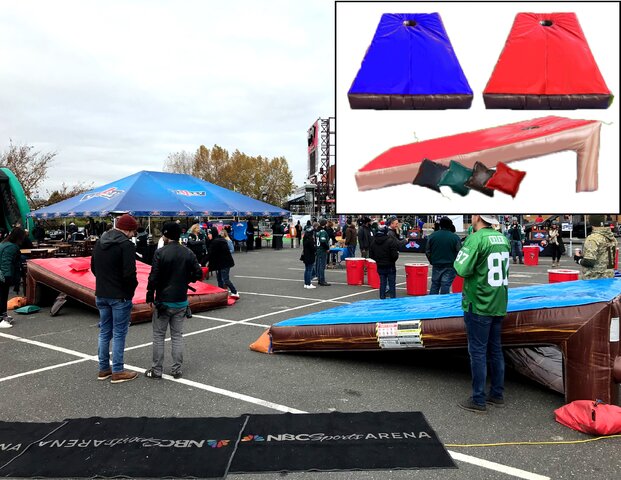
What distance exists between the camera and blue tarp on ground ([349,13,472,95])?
5.10 metres

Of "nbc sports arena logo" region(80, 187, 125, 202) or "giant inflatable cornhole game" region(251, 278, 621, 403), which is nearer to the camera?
"giant inflatable cornhole game" region(251, 278, 621, 403)

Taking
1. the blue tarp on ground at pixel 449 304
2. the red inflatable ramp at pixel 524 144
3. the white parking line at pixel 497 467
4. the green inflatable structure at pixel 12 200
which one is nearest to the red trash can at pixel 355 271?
the blue tarp on ground at pixel 449 304

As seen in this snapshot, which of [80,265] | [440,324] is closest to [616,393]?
[440,324]

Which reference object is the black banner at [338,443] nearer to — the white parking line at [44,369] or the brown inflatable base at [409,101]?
the white parking line at [44,369]

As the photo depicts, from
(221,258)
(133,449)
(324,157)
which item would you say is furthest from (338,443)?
(324,157)

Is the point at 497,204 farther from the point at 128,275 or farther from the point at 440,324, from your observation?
the point at 128,275

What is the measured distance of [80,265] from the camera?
346 inches

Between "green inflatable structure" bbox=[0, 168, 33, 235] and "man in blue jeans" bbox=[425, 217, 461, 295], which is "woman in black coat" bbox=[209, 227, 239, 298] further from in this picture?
"green inflatable structure" bbox=[0, 168, 33, 235]

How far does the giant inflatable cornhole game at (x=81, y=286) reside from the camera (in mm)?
7923

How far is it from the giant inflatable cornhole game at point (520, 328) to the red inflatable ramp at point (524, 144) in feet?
4.61

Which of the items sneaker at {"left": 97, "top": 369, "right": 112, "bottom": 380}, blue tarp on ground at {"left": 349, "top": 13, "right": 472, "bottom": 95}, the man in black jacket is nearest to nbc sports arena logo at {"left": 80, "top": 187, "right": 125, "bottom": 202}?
the man in black jacket

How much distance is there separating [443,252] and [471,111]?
3825 millimetres

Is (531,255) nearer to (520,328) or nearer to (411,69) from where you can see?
(411,69)

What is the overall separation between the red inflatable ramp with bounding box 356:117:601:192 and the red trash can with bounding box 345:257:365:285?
7319 mm
